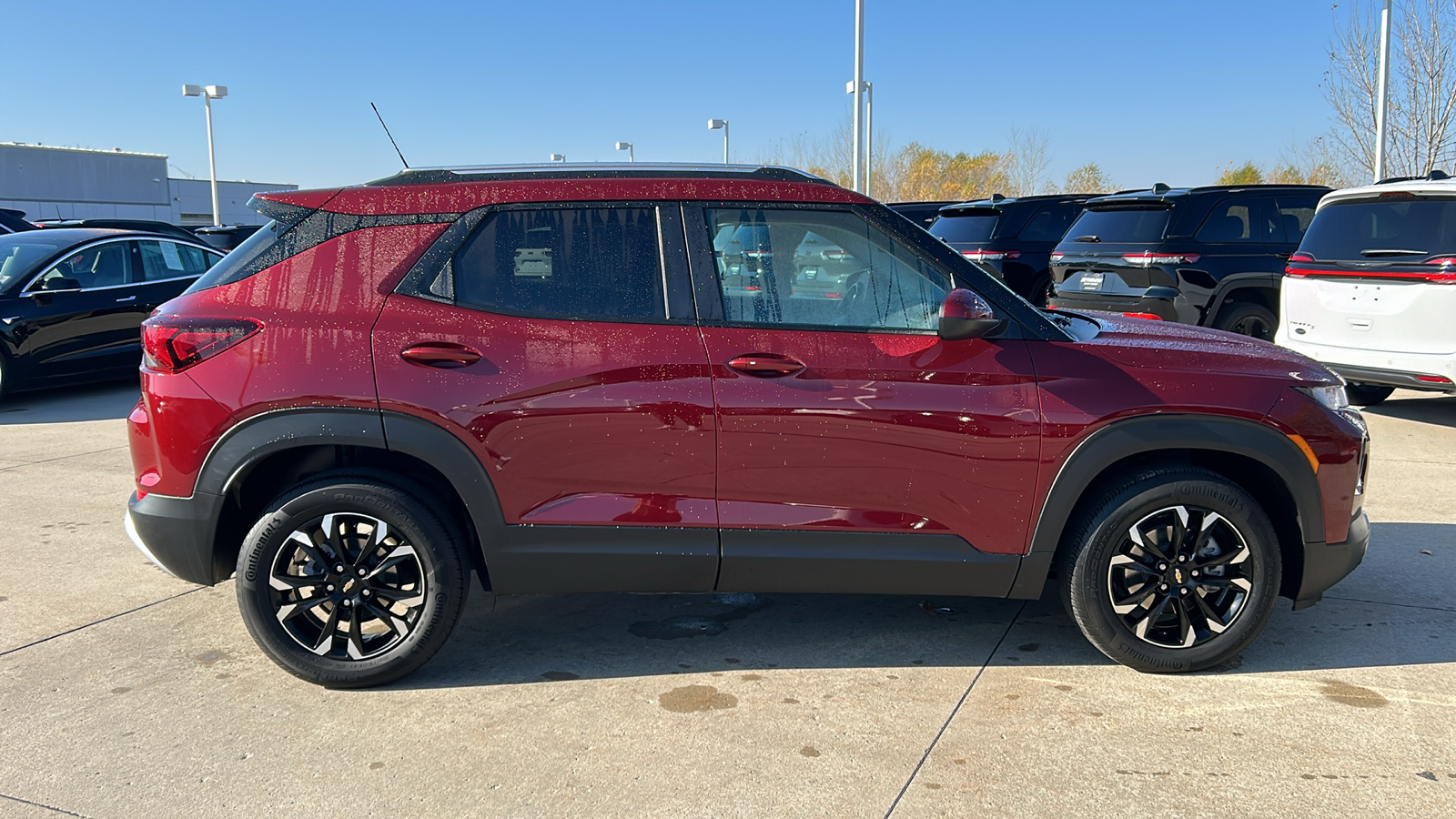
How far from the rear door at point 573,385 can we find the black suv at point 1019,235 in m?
10.6

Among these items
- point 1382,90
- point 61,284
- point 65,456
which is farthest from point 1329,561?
point 1382,90

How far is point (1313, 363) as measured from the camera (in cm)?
416

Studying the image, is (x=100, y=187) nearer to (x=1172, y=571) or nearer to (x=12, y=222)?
(x=12, y=222)

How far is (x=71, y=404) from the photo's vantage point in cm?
1048

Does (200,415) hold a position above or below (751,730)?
above

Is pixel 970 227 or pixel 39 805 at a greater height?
pixel 970 227

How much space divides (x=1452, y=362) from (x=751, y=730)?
6351mm

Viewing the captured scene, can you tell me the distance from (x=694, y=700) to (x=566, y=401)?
1.10m

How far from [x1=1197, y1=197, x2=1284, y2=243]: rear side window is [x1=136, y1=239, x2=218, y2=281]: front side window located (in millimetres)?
9888

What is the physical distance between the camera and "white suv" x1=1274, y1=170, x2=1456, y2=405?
301 inches

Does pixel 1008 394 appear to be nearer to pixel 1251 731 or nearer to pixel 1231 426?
pixel 1231 426

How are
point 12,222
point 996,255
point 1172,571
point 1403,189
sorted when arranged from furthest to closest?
1. point 12,222
2. point 996,255
3. point 1403,189
4. point 1172,571

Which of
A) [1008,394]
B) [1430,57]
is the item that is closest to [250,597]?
[1008,394]

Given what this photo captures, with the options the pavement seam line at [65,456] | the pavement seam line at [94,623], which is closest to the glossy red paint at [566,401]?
the pavement seam line at [94,623]
